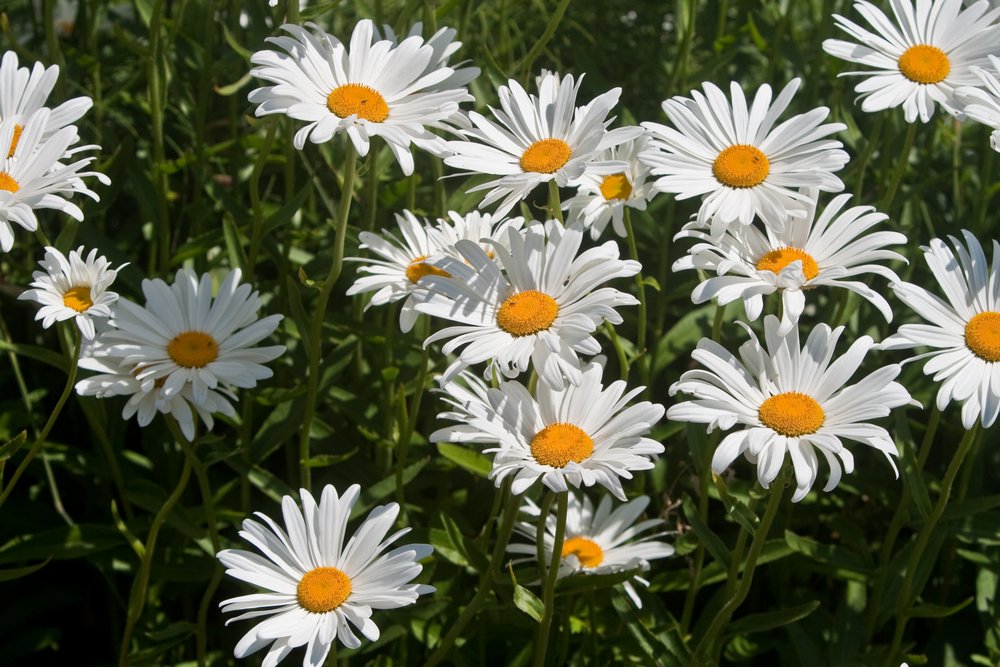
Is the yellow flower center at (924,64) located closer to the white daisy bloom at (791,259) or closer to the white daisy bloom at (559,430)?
the white daisy bloom at (791,259)

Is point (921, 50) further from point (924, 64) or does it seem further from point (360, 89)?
point (360, 89)

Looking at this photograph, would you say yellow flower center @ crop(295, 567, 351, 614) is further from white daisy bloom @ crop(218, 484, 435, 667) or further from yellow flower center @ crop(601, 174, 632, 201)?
yellow flower center @ crop(601, 174, 632, 201)

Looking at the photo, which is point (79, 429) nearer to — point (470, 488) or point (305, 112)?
point (470, 488)

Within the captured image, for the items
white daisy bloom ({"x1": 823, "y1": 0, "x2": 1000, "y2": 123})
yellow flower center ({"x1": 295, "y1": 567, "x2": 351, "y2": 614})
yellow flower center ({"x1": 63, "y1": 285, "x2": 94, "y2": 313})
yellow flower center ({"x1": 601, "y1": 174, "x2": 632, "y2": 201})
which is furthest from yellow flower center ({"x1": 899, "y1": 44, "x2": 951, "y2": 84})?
yellow flower center ({"x1": 63, "y1": 285, "x2": 94, "y2": 313})

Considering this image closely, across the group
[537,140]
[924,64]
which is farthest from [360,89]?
[924,64]

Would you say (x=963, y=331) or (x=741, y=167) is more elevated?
(x=741, y=167)

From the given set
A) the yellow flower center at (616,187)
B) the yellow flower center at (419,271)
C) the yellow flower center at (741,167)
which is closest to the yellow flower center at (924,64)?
the yellow flower center at (741,167)
